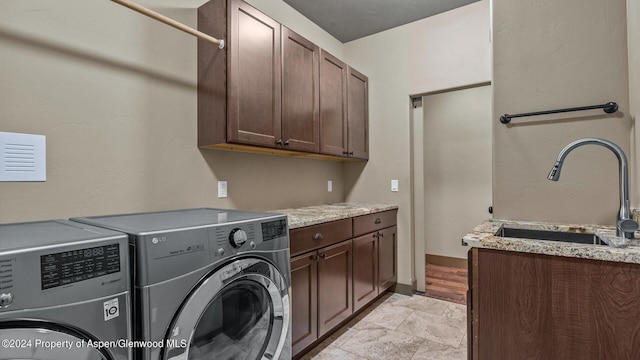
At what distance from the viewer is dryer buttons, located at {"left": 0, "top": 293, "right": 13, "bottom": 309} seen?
0.65 metres

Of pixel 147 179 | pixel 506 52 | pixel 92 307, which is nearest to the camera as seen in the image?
pixel 92 307

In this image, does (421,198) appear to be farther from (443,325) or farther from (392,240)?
(443,325)

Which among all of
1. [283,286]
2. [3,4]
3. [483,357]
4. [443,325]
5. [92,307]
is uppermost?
[3,4]

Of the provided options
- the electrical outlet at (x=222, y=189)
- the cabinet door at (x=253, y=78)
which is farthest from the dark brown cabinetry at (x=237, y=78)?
the electrical outlet at (x=222, y=189)

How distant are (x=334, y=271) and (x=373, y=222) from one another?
2.19ft

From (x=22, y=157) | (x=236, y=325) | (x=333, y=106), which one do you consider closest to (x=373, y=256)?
(x=333, y=106)

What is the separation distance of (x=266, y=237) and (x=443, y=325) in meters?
1.83

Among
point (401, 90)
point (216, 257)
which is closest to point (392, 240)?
point (401, 90)

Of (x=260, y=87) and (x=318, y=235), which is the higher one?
(x=260, y=87)

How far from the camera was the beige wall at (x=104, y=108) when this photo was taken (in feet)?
4.13

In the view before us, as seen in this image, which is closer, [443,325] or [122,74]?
[122,74]

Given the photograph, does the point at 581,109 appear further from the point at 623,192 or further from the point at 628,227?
the point at 628,227

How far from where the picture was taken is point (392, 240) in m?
2.97

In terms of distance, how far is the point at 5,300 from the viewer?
0.66 meters
